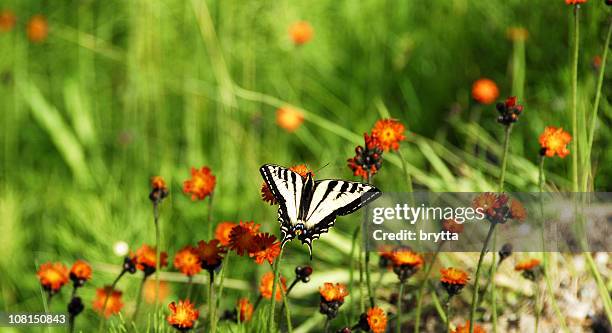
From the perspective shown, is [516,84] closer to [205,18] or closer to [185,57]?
[205,18]

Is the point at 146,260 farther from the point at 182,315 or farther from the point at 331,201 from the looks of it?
the point at 331,201

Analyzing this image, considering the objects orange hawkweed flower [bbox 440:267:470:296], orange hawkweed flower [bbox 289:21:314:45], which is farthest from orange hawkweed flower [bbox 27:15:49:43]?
orange hawkweed flower [bbox 440:267:470:296]

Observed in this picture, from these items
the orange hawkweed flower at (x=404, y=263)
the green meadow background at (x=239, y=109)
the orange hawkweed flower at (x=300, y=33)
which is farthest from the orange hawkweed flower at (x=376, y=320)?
the orange hawkweed flower at (x=300, y=33)

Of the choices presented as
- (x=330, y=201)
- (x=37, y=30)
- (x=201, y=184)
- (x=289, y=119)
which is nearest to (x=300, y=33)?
(x=289, y=119)

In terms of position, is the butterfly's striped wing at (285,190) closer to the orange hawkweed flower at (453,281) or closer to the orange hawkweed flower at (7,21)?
the orange hawkweed flower at (453,281)

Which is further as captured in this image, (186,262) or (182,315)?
(186,262)

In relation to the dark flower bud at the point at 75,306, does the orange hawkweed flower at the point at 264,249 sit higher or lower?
higher

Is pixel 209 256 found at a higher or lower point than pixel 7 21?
lower

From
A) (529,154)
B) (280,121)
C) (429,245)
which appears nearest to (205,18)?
(280,121)

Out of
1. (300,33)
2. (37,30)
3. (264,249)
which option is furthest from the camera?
(37,30)
